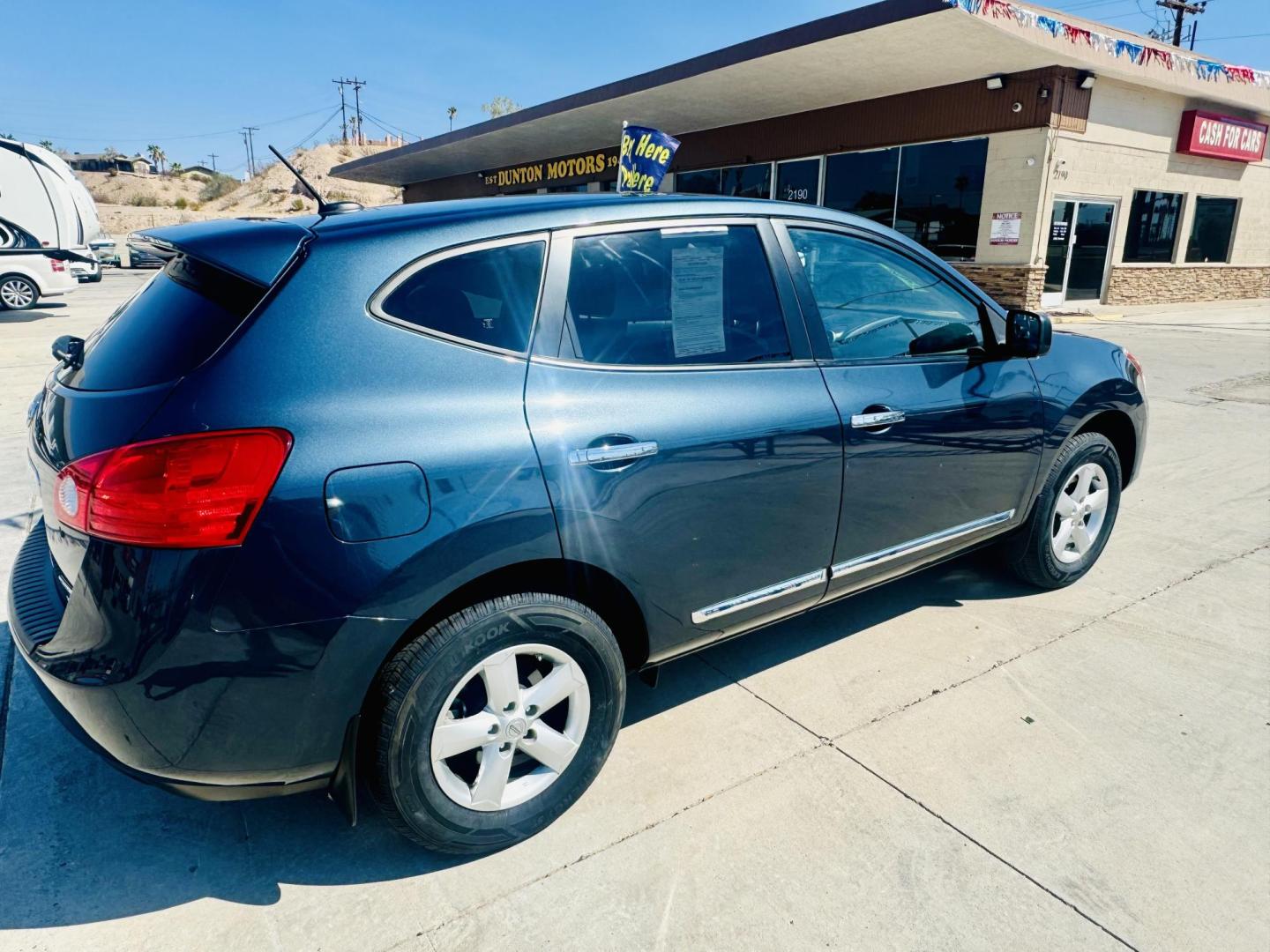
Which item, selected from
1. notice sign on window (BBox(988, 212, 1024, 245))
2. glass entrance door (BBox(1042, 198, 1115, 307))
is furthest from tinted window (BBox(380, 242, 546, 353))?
glass entrance door (BBox(1042, 198, 1115, 307))

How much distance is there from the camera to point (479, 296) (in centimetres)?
218

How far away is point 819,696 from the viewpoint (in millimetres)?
3039

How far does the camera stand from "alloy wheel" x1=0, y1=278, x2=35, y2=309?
1714cm

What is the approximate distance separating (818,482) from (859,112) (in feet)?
57.4

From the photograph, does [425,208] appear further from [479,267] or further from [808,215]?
[808,215]

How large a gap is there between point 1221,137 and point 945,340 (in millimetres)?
21271

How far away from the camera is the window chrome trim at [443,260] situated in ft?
6.71

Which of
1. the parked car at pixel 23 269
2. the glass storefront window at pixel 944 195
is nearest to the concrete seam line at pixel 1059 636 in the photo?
the glass storefront window at pixel 944 195

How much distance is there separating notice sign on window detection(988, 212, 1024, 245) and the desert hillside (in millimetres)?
56294

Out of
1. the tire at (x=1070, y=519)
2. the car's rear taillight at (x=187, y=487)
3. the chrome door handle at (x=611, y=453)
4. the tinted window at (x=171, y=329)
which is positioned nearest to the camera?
the car's rear taillight at (x=187, y=487)

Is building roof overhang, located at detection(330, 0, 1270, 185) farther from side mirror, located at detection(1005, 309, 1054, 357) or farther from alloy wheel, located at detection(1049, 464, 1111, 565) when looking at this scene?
side mirror, located at detection(1005, 309, 1054, 357)

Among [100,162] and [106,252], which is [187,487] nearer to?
[106,252]

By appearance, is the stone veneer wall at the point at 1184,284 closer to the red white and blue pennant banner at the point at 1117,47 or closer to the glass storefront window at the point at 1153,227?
the glass storefront window at the point at 1153,227

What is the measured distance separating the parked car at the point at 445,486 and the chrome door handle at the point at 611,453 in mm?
12
